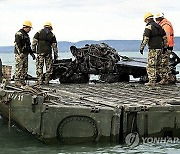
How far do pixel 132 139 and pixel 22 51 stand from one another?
18.6 feet

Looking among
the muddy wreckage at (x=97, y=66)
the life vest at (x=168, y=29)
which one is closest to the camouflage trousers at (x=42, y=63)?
the muddy wreckage at (x=97, y=66)

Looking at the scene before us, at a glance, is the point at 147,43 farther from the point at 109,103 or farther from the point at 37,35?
the point at 109,103

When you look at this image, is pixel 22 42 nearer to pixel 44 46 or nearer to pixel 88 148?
pixel 44 46

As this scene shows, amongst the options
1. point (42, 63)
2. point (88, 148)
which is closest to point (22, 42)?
point (42, 63)

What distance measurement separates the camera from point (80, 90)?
40.2 feet

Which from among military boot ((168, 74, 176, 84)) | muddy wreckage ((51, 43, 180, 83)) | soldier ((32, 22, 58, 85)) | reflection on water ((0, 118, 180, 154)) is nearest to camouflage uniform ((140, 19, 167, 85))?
military boot ((168, 74, 176, 84))

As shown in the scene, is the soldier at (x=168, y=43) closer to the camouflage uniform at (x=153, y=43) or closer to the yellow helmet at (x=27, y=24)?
the camouflage uniform at (x=153, y=43)

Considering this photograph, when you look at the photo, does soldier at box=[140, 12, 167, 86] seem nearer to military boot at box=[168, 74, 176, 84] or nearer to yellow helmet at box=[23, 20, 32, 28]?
military boot at box=[168, 74, 176, 84]

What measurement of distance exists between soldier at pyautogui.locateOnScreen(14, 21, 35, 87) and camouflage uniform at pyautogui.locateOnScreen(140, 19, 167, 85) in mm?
3036

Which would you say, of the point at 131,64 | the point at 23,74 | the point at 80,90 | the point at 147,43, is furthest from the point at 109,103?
the point at 131,64

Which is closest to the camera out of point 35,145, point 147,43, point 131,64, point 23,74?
point 35,145

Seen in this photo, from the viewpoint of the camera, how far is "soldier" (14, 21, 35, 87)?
13469 millimetres

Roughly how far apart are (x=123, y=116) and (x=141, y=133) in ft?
1.52

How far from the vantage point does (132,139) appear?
891cm
